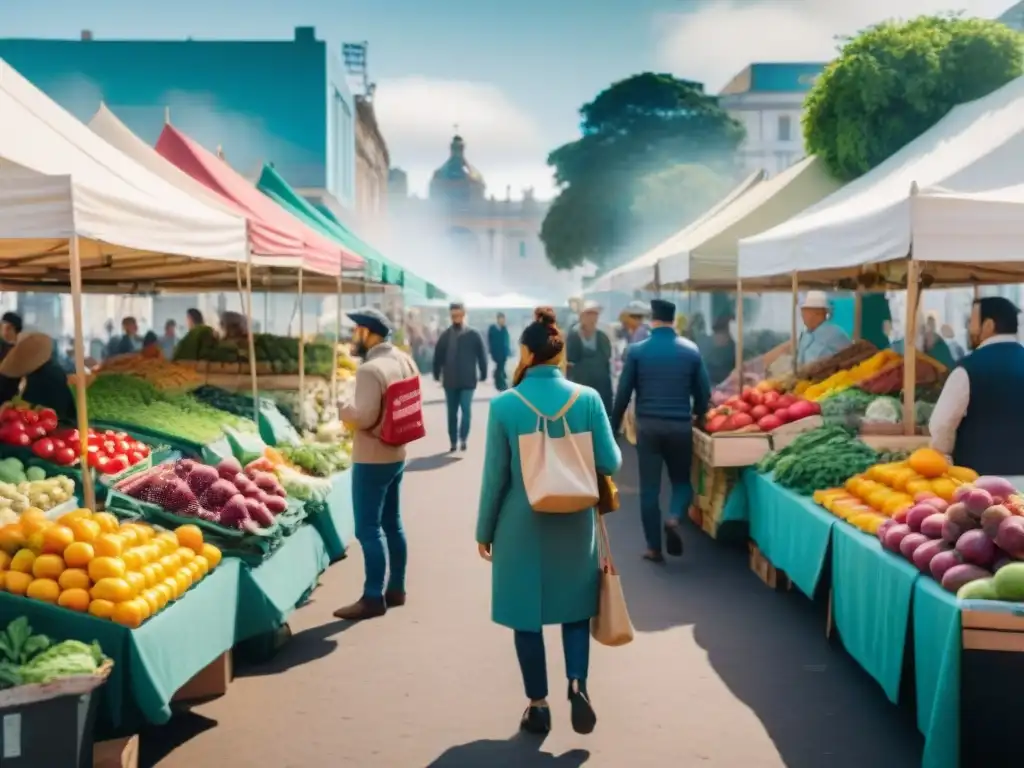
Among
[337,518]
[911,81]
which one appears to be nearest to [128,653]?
[337,518]

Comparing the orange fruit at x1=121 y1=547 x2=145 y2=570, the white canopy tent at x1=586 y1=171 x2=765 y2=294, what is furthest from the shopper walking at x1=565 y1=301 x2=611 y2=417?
the orange fruit at x1=121 y1=547 x2=145 y2=570

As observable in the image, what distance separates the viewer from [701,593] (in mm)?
7375

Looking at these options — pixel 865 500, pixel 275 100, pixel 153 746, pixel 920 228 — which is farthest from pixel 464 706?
pixel 275 100

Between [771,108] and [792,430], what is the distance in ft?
281

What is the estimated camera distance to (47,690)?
3.84 m

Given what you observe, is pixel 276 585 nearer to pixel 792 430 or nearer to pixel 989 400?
pixel 989 400

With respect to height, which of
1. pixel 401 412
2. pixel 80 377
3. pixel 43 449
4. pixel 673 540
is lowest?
pixel 673 540

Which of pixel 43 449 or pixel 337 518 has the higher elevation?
pixel 43 449

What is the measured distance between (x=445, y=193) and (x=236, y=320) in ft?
357

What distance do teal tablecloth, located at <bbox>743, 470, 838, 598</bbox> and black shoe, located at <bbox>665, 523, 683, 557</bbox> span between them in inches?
21.9

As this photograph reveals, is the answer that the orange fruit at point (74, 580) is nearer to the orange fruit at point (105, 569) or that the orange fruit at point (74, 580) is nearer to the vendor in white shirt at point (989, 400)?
the orange fruit at point (105, 569)

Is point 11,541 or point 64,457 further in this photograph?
point 64,457

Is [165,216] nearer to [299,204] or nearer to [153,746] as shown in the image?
[153,746]

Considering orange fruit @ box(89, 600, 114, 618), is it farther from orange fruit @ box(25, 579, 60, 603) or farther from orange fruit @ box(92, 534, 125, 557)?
orange fruit @ box(92, 534, 125, 557)
